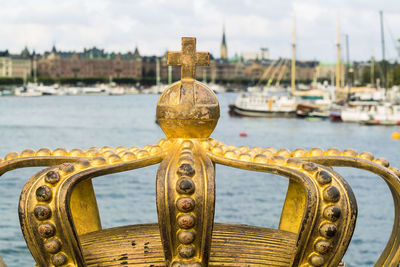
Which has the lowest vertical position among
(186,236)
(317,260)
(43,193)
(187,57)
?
(317,260)

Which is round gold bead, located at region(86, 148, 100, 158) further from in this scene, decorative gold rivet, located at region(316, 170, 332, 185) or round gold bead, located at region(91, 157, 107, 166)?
decorative gold rivet, located at region(316, 170, 332, 185)

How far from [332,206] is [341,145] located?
45238 mm

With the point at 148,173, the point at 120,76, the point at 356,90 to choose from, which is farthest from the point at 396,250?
the point at 120,76

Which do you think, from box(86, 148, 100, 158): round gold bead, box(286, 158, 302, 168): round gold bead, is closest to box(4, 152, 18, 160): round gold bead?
box(86, 148, 100, 158): round gold bead

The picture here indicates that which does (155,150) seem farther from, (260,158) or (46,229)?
(46,229)

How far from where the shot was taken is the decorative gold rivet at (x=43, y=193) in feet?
10.5

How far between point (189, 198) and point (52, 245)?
711mm

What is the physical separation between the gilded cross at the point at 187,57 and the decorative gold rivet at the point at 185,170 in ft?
2.06

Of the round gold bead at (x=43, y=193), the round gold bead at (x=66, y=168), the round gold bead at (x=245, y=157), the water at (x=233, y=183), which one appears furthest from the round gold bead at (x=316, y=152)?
the water at (x=233, y=183)

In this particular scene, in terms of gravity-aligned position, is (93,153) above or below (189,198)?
above

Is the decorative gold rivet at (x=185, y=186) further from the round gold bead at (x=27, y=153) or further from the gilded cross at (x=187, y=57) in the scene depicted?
the round gold bead at (x=27, y=153)

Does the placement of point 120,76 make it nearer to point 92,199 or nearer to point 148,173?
point 148,173

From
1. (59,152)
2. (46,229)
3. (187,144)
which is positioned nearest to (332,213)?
(187,144)

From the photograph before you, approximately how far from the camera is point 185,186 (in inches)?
124
